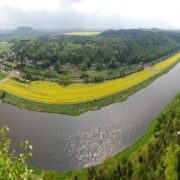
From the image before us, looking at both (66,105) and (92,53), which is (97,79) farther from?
(92,53)

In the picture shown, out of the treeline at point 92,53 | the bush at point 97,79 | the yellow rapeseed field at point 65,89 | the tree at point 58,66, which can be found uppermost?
the treeline at point 92,53

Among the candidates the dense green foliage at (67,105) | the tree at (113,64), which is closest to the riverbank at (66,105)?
the dense green foliage at (67,105)

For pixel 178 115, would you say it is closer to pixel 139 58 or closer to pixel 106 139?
pixel 106 139

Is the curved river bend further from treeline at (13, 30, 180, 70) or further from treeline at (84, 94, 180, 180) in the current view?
treeline at (13, 30, 180, 70)

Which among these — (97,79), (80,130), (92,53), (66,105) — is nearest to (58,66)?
(92,53)

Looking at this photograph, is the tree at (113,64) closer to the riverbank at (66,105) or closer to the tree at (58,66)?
the tree at (58,66)

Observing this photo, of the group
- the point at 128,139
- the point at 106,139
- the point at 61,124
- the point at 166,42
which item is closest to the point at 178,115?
the point at 128,139

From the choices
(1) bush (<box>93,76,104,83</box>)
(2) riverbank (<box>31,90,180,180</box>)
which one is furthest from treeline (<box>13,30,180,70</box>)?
(2) riverbank (<box>31,90,180,180</box>)
